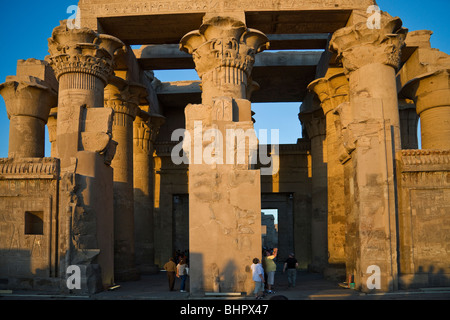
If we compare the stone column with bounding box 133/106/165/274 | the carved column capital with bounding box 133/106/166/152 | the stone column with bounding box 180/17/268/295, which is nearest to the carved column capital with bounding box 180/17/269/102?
the stone column with bounding box 180/17/268/295

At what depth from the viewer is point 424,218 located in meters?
10.2

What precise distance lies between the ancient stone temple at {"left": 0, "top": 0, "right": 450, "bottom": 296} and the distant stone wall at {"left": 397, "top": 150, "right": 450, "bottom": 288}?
0.02 metres

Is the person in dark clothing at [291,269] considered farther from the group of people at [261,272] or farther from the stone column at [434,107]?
the stone column at [434,107]

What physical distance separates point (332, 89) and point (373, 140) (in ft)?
16.5

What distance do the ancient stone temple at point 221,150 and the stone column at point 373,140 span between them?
29 mm

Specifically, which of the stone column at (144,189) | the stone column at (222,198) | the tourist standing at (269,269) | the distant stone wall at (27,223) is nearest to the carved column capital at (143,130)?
the stone column at (144,189)

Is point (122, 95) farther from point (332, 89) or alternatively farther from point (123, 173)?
point (332, 89)

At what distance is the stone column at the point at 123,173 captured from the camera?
1442cm

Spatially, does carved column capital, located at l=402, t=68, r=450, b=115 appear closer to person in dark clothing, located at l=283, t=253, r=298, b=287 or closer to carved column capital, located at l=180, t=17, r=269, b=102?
carved column capital, located at l=180, t=17, r=269, b=102

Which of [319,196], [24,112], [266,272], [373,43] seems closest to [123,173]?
[24,112]
